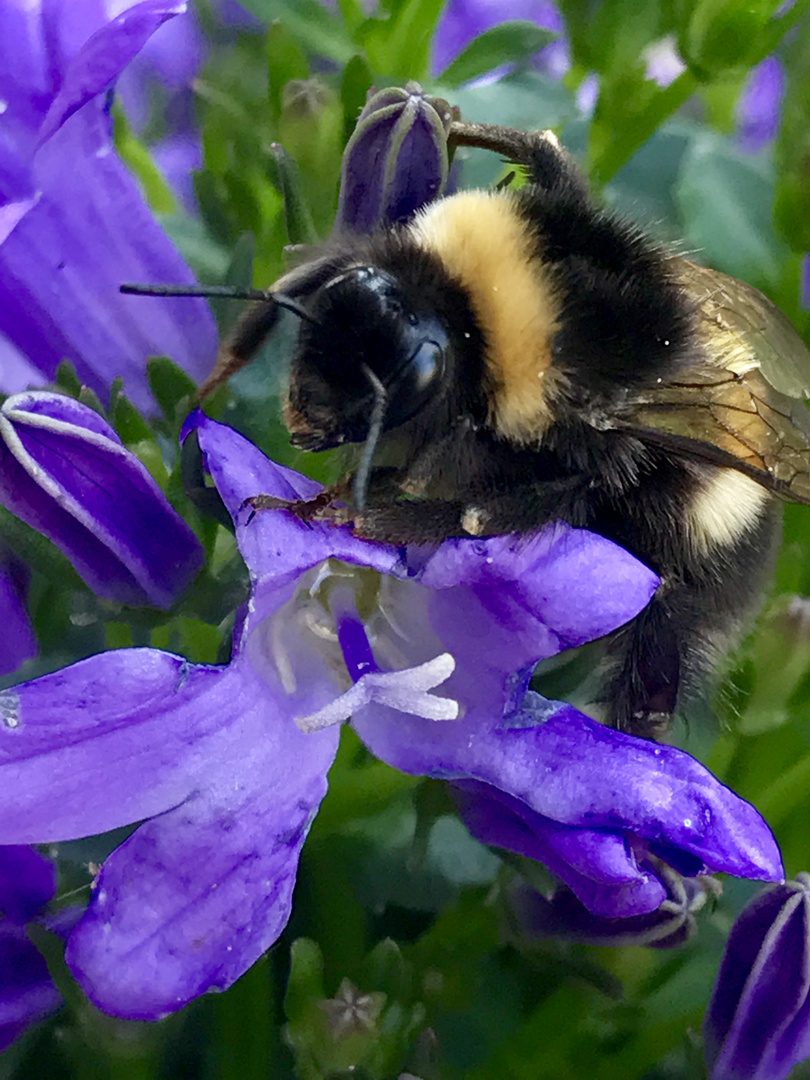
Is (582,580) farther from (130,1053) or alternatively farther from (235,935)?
(130,1053)

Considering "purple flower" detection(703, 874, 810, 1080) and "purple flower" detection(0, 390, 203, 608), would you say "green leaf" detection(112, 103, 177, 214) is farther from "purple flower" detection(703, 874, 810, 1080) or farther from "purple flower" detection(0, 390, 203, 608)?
"purple flower" detection(703, 874, 810, 1080)

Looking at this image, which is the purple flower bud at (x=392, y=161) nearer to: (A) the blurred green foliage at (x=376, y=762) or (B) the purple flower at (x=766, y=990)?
(A) the blurred green foliage at (x=376, y=762)

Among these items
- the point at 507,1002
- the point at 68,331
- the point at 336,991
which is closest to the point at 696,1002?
the point at 507,1002

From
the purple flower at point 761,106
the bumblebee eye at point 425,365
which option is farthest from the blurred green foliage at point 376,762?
the purple flower at point 761,106

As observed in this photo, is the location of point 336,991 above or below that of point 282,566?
below

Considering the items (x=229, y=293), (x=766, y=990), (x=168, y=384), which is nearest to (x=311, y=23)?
(x=168, y=384)
